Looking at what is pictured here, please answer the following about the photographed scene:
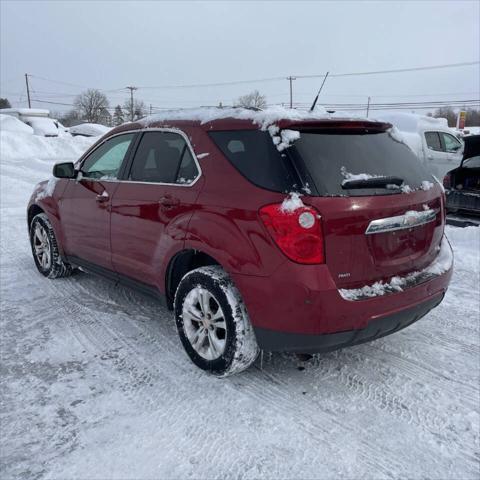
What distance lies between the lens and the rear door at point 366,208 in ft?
8.20

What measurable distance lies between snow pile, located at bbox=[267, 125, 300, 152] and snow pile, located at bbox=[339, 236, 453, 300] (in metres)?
0.86

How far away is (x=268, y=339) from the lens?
266 cm

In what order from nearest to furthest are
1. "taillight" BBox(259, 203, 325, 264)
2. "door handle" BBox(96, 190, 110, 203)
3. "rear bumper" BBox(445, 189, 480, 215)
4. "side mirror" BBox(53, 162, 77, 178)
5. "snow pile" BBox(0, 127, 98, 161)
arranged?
"taillight" BBox(259, 203, 325, 264) < "door handle" BBox(96, 190, 110, 203) < "side mirror" BBox(53, 162, 77, 178) < "rear bumper" BBox(445, 189, 480, 215) < "snow pile" BBox(0, 127, 98, 161)

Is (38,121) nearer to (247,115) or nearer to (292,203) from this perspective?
(247,115)

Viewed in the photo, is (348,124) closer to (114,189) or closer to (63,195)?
(114,189)

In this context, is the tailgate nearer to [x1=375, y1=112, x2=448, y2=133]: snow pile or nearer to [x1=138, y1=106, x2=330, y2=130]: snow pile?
[x1=138, y1=106, x2=330, y2=130]: snow pile

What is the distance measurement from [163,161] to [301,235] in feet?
4.69

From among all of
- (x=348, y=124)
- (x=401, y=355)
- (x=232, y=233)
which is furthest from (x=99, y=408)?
(x=348, y=124)

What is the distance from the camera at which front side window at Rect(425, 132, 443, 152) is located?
37.3ft

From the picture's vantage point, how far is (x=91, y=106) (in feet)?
267

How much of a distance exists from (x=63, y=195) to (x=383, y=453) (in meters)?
3.65

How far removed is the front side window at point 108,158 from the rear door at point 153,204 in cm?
26

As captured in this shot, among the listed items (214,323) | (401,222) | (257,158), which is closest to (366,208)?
(401,222)

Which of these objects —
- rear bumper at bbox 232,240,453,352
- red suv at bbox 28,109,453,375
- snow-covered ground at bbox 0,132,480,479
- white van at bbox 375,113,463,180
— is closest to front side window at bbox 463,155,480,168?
white van at bbox 375,113,463,180
